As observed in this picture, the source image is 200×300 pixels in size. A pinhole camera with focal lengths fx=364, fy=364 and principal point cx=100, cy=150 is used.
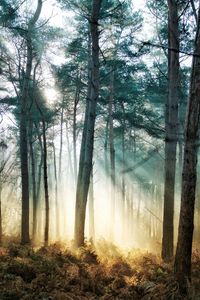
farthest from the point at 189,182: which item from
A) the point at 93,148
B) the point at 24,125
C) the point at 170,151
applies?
the point at 24,125

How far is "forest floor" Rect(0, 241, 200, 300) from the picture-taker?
635cm

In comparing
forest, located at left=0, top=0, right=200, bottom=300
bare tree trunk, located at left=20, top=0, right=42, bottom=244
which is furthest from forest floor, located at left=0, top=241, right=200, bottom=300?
bare tree trunk, located at left=20, top=0, right=42, bottom=244

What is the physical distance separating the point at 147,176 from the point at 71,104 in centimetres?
1501

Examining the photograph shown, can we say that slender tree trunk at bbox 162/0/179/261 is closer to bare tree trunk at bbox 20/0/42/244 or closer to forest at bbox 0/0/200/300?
forest at bbox 0/0/200/300

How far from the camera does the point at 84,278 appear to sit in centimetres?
767

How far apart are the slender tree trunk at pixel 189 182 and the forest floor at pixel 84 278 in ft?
1.11

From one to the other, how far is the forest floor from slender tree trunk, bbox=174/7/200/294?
13.4 inches

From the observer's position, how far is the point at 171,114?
10.0 metres

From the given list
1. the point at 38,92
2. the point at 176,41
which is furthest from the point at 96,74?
the point at 38,92

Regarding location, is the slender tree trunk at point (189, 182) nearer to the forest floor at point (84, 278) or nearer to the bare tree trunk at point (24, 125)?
the forest floor at point (84, 278)

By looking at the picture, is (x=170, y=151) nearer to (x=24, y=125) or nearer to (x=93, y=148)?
(x=93, y=148)

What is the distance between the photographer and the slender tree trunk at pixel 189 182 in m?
6.32

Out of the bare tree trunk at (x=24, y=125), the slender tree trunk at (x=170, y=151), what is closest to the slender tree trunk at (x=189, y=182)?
the slender tree trunk at (x=170, y=151)

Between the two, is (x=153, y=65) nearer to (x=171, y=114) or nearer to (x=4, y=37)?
(x=4, y=37)
